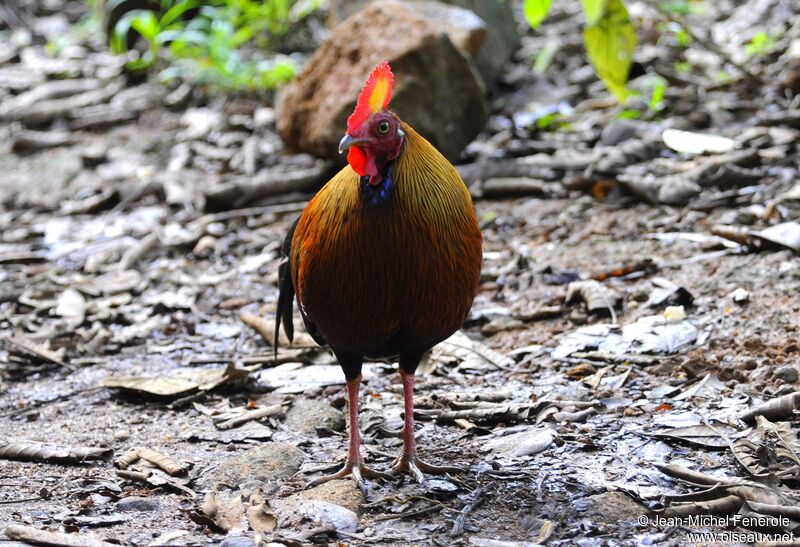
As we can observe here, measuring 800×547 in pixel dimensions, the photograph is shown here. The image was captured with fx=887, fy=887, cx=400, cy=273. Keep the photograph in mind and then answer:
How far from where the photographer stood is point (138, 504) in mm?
3285

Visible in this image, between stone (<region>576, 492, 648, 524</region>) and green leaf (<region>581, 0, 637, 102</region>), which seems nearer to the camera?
stone (<region>576, 492, 648, 524</region>)

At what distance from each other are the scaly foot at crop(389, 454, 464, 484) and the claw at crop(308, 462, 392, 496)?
6 cm

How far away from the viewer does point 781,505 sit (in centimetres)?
287

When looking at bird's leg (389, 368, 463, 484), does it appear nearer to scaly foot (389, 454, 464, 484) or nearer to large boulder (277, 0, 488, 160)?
scaly foot (389, 454, 464, 484)

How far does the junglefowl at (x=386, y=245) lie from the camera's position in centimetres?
323

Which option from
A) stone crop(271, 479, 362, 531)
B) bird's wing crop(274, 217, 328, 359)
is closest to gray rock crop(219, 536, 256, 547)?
stone crop(271, 479, 362, 531)

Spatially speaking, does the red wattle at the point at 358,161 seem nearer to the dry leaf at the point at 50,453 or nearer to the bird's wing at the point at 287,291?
the bird's wing at the point at 287,291

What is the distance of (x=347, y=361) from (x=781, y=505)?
1678mm

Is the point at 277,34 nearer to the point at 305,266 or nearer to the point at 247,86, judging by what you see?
the point at 247,86

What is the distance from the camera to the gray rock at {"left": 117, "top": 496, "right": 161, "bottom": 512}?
326cm

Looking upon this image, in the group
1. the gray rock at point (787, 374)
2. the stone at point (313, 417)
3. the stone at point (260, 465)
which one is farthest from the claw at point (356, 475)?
the gray rock at point (787, 374)

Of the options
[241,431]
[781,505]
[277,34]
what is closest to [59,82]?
[277,34]

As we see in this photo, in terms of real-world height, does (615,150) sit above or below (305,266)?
below

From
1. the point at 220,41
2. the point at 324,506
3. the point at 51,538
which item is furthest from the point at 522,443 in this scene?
the point at 220,41
